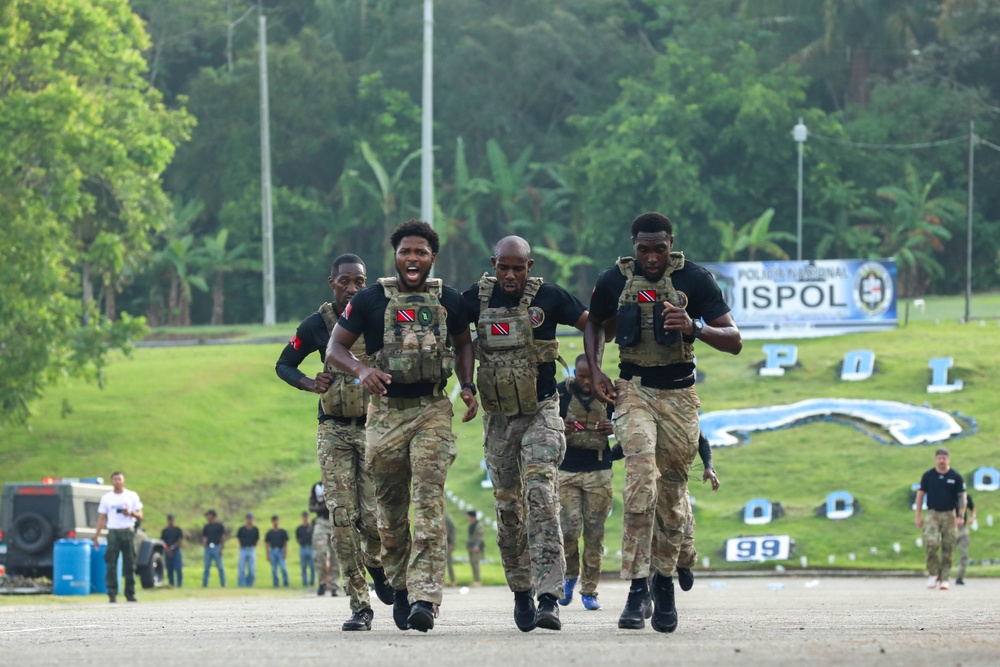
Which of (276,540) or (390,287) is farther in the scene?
(276,540)

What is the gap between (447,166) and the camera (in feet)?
262

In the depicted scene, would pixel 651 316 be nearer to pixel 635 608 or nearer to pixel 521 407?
pixel 521 407

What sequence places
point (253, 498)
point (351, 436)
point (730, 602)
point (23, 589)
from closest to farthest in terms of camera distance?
point (351, 436) < point (730, 602) < point (23, 589) < point (253, 498)

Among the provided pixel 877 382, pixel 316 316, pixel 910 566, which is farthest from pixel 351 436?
pixel 877 382

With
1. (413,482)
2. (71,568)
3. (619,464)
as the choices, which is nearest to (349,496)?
(413,482)

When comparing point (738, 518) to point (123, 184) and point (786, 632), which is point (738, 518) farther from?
point (786, 632)

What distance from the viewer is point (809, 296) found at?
47438mm

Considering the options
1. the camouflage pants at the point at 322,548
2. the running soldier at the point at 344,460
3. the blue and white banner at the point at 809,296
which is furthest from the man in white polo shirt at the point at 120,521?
the blue and white banner at the point at 809,296

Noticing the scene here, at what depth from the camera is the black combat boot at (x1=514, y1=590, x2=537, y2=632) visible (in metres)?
10.9

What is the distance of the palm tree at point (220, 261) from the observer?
75375 mm

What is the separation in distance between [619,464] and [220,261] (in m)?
39.8

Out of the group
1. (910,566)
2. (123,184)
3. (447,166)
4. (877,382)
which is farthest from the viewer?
(447,166)

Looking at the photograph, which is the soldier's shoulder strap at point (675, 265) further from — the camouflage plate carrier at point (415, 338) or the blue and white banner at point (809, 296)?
the blue and white banner at point (809, 296)

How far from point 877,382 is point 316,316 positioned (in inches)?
1238
